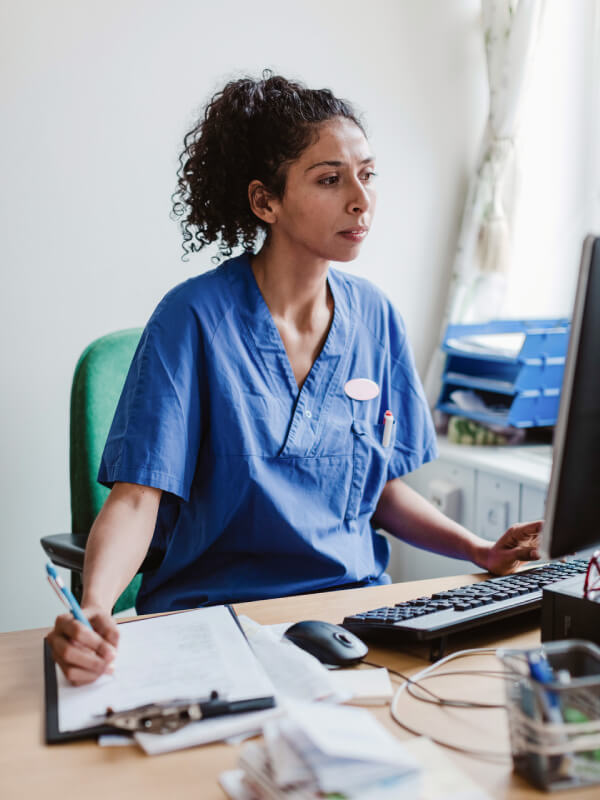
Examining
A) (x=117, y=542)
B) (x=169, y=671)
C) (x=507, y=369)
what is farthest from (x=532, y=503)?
(x=169, y=671)

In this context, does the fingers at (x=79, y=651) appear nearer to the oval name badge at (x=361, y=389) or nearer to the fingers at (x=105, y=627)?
the fingers at (x=105, y=627)

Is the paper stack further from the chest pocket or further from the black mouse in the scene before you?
the chest pocket

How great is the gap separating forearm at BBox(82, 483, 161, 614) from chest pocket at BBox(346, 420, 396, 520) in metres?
0.33

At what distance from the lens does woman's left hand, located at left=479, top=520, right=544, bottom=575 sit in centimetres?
120

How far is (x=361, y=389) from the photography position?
1.38m

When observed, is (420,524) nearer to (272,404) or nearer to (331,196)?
(272,404)

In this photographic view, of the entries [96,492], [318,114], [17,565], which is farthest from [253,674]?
[17,565]

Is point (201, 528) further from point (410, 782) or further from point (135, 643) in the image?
point (410, 782)

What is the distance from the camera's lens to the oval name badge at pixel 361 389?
4.47 feet

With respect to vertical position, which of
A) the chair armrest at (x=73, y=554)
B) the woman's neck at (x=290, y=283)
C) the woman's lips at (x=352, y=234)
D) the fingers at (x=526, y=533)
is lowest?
the chair armrest at (x=73, y=554)

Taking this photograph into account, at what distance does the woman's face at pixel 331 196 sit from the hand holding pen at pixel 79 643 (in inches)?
27.6

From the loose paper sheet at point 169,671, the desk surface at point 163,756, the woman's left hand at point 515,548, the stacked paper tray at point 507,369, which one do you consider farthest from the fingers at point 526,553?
the stacked paper tray at point 507,369

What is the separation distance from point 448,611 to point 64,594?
0.44m

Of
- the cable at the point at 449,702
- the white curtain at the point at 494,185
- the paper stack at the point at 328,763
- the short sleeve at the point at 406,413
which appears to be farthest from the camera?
the white curtain at the point at 494,185
